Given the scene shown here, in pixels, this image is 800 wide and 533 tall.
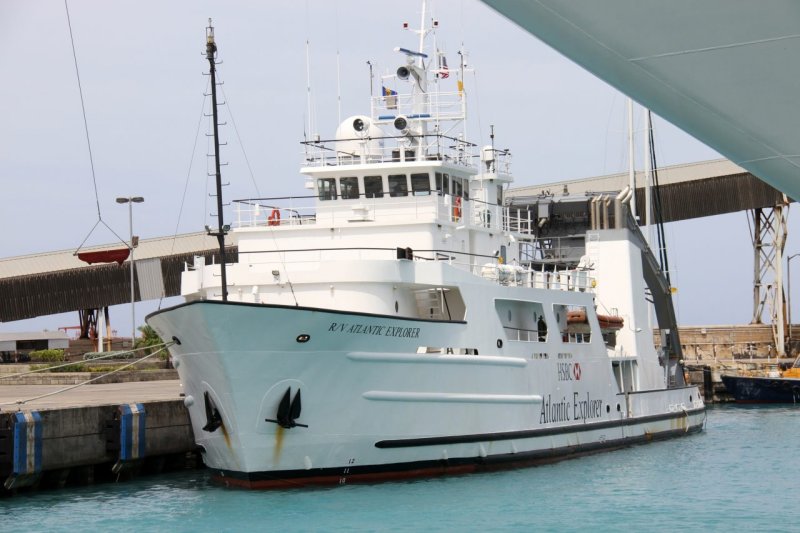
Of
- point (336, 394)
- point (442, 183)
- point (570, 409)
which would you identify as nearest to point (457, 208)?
point (442, 183)

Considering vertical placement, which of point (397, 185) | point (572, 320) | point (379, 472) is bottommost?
point (379, 472)

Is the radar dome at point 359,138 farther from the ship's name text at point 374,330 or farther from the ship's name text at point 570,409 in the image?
the ship's name text at point 570,409

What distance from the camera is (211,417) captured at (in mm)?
18406

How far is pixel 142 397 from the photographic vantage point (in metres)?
24.5

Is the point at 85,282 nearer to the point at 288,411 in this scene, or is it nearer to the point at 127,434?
the point at 127,434

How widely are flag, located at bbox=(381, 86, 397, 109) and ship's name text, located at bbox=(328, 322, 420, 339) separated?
749 centimetres

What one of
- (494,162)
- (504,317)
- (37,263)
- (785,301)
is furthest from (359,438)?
(785,301)

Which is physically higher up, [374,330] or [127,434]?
[374,330]

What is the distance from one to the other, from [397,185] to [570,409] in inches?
236

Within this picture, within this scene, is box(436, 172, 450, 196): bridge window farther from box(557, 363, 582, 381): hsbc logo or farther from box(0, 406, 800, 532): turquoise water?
box(0, 406, 800, 532): turquoise water

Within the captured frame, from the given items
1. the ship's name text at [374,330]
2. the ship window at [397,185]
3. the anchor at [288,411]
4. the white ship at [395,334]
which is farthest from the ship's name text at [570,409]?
the anchor at [288,411]

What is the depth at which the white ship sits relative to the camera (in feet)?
58.8

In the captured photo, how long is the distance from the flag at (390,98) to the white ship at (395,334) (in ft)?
0.10

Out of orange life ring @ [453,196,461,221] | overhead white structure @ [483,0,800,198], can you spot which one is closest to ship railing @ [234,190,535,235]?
orange life ring @ [453,196,461,221]
